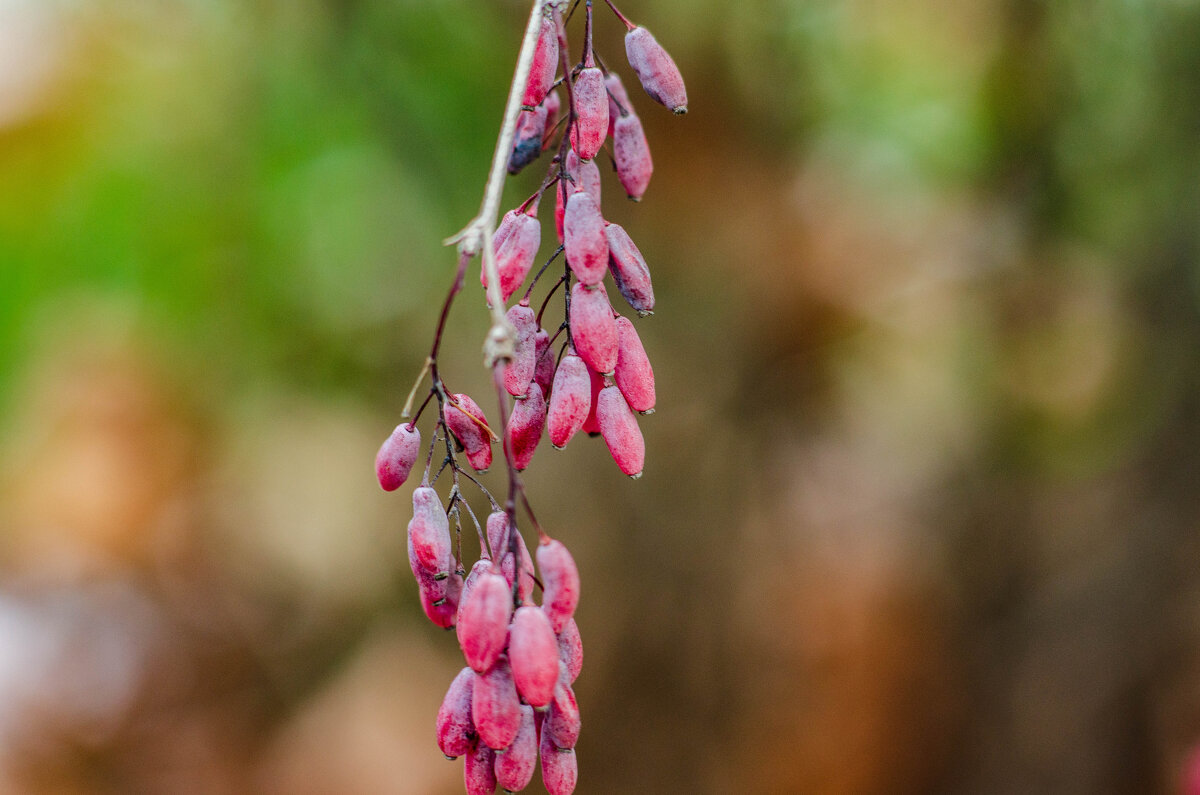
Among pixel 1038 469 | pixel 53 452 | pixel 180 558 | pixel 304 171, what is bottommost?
pixel 180 558

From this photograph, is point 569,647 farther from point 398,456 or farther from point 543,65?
point 543,65

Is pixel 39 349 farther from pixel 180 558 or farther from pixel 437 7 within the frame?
pixel 437 7

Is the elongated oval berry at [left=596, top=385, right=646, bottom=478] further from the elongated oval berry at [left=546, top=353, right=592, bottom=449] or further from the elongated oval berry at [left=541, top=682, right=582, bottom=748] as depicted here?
the elongated oval berry at [left=541, top=682, right=582, bottom=748]

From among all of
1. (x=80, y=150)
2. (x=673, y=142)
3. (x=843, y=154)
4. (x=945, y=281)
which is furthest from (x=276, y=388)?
(x=945, y=281)

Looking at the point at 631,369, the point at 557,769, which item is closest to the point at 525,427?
the point at 631,369

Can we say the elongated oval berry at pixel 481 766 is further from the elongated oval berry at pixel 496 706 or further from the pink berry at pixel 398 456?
the pink berry at pixel 398 456

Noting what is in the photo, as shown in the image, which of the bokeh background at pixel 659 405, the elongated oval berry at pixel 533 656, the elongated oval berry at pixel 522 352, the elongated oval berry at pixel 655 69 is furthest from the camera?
the bokeh background at pixel 659 405

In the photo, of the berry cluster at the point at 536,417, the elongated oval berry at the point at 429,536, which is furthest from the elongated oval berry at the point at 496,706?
the elongated oval berry at the point at 429,536
